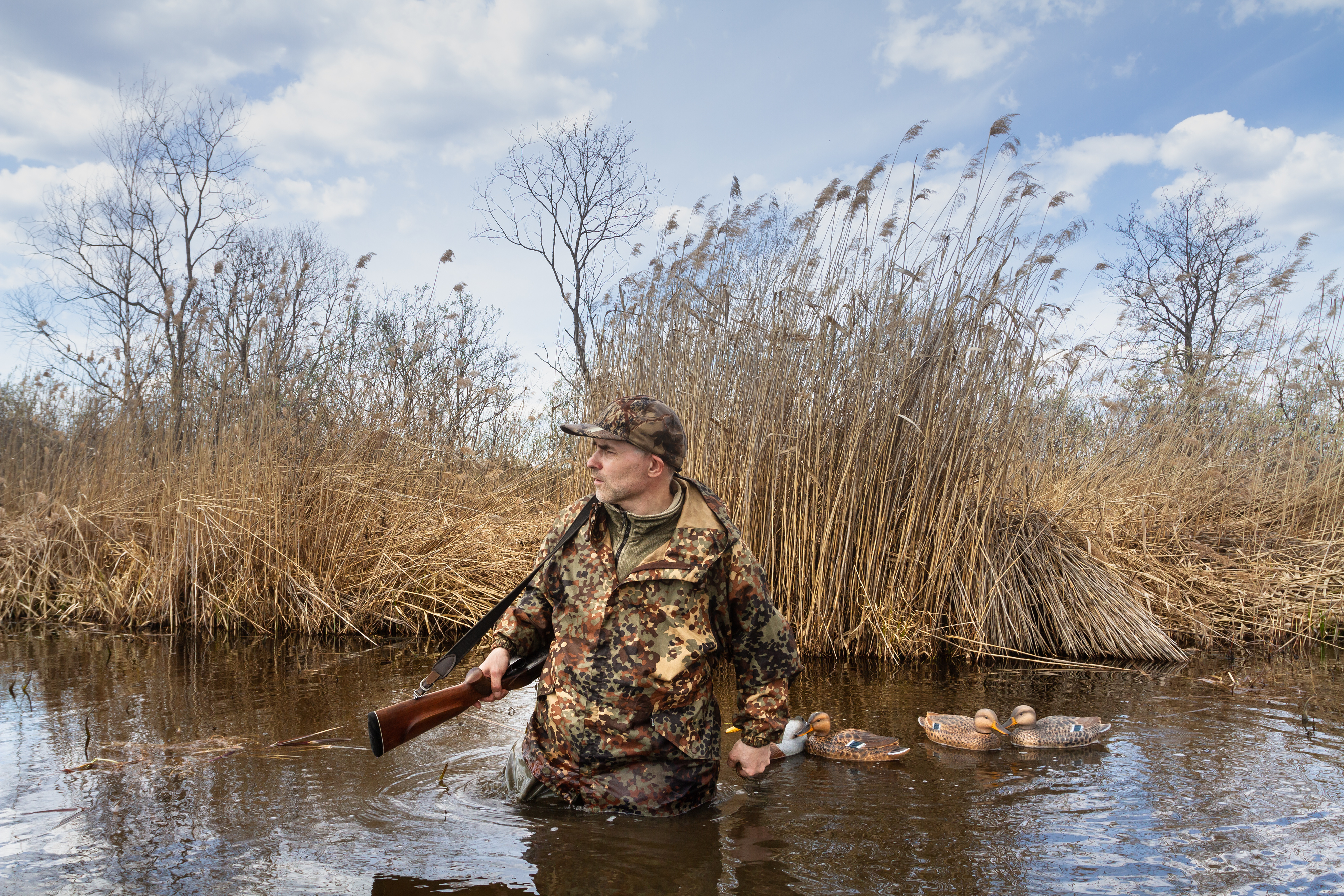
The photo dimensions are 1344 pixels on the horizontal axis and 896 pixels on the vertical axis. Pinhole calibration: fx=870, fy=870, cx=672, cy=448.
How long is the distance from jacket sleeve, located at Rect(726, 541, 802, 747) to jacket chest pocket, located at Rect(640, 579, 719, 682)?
144 mm

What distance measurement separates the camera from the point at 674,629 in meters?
2.99

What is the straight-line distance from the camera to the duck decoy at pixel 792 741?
3980 millimetres

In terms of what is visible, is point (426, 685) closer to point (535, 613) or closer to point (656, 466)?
point (535, 613)

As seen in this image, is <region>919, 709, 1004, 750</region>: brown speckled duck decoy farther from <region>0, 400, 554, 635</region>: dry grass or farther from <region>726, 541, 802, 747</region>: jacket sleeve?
<region>0, 400, 554, 635</region>: dry grass

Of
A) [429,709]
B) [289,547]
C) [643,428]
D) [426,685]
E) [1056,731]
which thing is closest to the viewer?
[429,709]

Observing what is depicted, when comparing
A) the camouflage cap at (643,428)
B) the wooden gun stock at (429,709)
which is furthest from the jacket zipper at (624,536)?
the wooden gun stock at (429,709)

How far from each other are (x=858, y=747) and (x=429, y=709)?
2044 mm

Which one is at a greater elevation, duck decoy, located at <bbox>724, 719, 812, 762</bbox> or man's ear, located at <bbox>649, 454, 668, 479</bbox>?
man's ear, located at <bbox>649, 454, 668, 479</bbox>

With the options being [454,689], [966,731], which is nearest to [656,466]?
[454,689]

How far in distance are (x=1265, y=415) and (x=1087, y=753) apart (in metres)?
7.11

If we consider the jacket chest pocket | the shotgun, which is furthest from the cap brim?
the jacket chest pocket

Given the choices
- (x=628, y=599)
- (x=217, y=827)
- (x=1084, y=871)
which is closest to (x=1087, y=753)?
(x=1084, y=871)

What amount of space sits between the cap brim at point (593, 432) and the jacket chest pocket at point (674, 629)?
518 millimetres

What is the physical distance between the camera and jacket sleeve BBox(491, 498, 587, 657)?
3.21m
